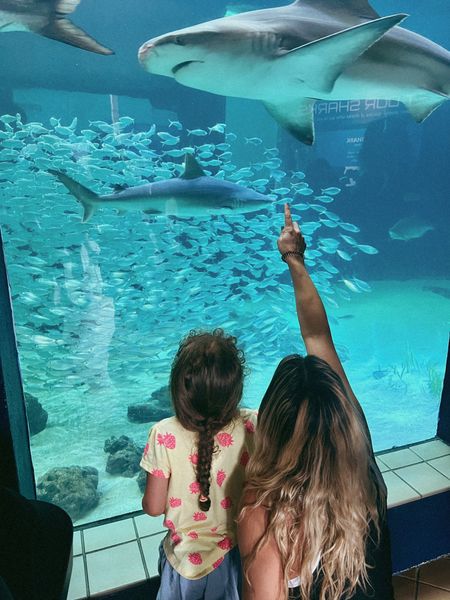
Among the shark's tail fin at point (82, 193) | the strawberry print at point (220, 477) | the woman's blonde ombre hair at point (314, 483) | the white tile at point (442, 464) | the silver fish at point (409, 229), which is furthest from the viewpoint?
the silver fish at point (409, 229)

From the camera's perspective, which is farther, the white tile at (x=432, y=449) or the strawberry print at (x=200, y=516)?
the white tile at (x=432, y=449)

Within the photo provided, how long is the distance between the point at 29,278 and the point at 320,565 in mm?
1651

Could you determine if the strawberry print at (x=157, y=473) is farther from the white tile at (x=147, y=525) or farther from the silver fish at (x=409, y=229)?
the silver fish at (x=409, y=229)

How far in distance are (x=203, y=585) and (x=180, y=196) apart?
1506 mm

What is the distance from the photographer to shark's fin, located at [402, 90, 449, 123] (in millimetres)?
2035

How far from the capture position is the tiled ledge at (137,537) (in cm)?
178

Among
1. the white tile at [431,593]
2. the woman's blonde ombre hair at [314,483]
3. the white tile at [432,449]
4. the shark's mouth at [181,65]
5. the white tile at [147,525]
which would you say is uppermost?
the shark's mouth at [181,65]

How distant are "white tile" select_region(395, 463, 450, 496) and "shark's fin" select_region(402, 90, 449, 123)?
196 cm

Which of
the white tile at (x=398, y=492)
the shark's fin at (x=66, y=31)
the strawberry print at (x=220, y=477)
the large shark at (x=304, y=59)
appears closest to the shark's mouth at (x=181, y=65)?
the large shark at (x=304, y=59)

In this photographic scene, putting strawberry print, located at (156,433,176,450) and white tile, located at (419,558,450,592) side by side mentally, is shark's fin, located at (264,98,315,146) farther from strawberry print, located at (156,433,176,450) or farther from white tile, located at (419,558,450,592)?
white tile, located at (419,558,450,592)

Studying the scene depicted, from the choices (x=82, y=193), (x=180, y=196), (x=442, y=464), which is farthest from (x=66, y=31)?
(x=442, y=464)

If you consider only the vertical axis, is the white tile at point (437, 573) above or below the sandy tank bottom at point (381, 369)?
below

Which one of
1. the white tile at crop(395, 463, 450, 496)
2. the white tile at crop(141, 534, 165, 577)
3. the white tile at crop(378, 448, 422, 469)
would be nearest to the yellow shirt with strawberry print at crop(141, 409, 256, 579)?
the white tile at crop(141, 534, 165, 577)

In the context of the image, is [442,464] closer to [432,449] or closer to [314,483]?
[432,449]
